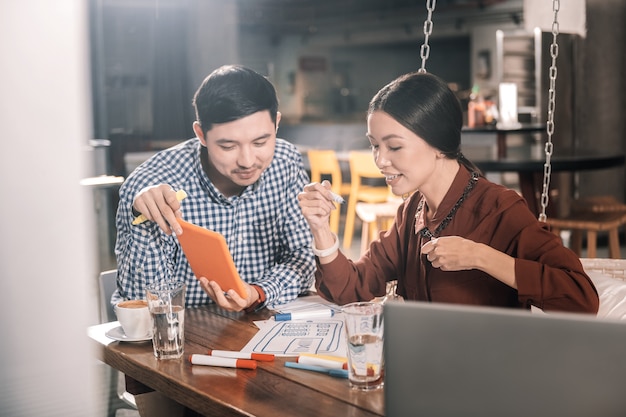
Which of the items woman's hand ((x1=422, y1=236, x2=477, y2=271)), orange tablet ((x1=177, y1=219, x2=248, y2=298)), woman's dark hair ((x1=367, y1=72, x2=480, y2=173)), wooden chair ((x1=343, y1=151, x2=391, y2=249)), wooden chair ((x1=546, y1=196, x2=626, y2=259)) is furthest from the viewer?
wooden chair ((x1=343, y1=151, x2=391, y2=249))

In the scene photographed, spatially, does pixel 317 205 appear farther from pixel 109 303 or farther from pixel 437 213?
pixel 109 303

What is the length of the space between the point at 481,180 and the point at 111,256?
5.07 meters

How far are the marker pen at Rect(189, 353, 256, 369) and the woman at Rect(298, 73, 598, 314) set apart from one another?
0.44 m

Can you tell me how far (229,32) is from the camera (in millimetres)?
9680

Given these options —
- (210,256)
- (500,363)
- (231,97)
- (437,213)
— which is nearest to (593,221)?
(437,213)

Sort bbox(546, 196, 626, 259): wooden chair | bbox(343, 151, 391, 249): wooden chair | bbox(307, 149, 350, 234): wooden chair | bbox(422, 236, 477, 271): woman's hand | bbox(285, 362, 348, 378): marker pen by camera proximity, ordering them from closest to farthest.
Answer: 1. bbox(285, 362, 348, 378): marker pen
2. bbox(422, 236, 477, 271): woman's hand
3. bbox(546, 196, 626, 259): wooden chair
4. bbox(343, 151, 391, 249): wooden chair
5. bbox(307, 149, 350, 234): wooden chair

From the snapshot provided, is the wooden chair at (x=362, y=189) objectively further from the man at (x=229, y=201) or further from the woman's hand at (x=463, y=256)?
the woman's hand at (x=463, y=256)

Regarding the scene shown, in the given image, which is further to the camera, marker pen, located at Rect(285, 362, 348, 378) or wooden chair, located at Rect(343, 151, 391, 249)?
wooden chair, located at Rect(343, 151, 391, 249)

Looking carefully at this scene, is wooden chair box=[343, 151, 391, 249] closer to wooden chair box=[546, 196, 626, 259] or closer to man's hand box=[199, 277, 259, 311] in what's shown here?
wooden chair box=[546, 196, 626, 259]

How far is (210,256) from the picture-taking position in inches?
65.0

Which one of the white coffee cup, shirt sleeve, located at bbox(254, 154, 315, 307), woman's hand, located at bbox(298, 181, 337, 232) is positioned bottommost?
the white coffee cup

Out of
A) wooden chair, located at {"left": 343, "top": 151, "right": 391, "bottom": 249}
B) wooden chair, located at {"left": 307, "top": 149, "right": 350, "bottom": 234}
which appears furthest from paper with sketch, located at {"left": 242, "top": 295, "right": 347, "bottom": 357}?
wooden chair, located at {"left": 307, "top": 149, "right": 350, "bottom": 234}

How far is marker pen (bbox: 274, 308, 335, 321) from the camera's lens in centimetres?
Answer: 175

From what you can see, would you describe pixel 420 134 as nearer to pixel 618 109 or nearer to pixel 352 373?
pixel 352 373
